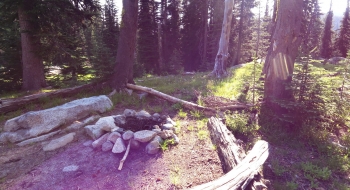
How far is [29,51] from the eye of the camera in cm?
959

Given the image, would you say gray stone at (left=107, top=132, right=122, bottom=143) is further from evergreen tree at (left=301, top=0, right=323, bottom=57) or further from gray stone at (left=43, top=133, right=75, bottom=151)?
evergreen tree at (left=301, top=0, right=323, bottom=57)

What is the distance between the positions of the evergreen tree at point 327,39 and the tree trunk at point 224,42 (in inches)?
1245

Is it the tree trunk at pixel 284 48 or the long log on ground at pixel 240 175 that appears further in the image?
the tree trunk at pixel 284 48

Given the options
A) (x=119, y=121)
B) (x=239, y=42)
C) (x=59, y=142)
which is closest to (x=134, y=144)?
(x=119, y=121)

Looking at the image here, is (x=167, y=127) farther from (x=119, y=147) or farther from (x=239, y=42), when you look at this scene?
(x=239, y=42)

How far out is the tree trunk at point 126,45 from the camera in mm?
8133

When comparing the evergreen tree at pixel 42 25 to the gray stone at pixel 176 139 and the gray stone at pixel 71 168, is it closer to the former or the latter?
the gray stone at pixel 71 168

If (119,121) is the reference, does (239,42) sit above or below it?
above

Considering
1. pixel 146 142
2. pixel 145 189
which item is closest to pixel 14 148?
pixel 146 142

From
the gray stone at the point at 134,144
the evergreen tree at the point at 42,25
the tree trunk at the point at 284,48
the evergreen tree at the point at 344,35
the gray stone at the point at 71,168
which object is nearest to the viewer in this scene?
the gray stone at the point at 71,168

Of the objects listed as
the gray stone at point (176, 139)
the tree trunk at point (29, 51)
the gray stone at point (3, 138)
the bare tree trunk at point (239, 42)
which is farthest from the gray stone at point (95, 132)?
the bare tree trunk at point (239, 42)

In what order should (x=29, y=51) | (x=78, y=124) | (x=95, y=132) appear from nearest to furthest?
(x=95, y=132)
(x=78, y=124)
(x=29, y=51)

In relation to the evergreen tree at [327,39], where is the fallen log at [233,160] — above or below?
below

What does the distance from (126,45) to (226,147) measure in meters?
6.46
